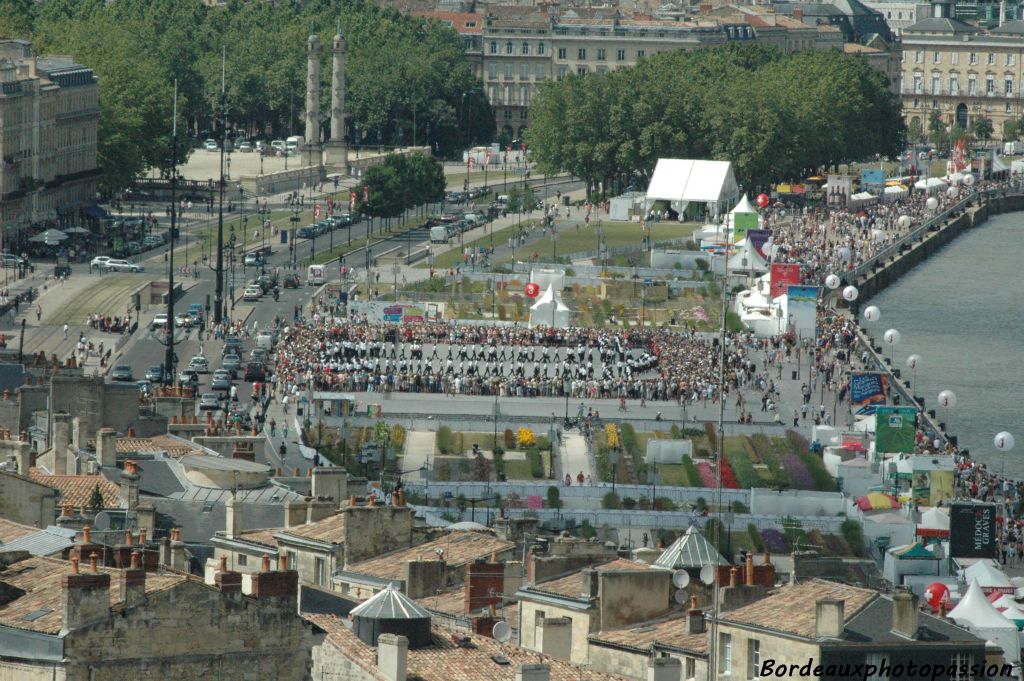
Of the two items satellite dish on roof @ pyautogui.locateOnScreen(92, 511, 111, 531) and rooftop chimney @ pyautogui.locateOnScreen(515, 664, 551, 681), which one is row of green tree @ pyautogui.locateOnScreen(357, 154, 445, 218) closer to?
satellite dish on roof @ pyautogui.locateOnScreen(92, 511, 111, 531)

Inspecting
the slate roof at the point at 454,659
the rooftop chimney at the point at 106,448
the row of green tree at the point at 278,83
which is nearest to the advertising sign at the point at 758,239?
the row of green tree at the point at 278,83

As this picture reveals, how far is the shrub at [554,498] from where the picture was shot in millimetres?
71875

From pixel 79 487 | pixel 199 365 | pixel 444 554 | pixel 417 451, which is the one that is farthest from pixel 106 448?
pixel 199 365

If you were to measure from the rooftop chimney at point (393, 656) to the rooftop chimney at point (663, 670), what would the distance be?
9.84 feet

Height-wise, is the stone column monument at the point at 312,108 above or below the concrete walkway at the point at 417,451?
above

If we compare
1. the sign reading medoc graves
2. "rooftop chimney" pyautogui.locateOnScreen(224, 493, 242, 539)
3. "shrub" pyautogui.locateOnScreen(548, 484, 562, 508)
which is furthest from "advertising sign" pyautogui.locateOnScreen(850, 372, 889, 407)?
"rooftop chimney" pyautogui.locateOnScreen(224, 493, 242, 539)

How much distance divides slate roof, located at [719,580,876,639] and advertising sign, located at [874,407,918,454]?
149 ft

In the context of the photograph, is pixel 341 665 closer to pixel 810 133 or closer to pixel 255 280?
pixel 255 280

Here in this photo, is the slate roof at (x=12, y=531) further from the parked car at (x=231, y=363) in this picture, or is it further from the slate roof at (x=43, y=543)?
the parked car at (x=231, y=363)

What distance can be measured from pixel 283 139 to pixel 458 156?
10627mm

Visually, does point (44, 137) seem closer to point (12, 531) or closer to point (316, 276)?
point (316, 276)

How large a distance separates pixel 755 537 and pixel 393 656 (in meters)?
38.2

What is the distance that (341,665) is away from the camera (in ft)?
106

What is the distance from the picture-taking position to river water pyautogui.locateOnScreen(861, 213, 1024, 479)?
4055 inches
